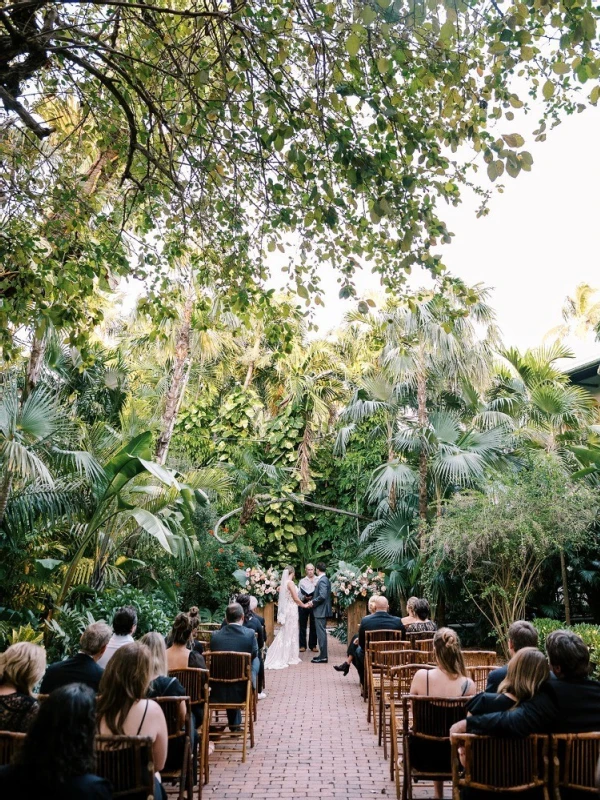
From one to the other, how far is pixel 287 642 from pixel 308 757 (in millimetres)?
7228

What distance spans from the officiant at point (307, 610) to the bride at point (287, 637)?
26.6 inches

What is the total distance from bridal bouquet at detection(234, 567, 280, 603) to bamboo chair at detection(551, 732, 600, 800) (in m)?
11.7

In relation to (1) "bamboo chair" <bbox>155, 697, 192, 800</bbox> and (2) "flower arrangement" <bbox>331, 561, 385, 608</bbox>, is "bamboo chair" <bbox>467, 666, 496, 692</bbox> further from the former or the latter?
(2) "flower arrangement" <bbox>331, 561, 385, 608</bbox>

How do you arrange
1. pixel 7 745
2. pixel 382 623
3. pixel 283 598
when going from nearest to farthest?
pixel 7 745
pixel 382 623
pixel 283 598

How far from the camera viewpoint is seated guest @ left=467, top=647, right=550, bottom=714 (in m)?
3.88

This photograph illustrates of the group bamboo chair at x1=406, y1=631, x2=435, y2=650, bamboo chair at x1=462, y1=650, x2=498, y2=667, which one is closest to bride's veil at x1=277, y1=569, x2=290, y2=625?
bamboo chair at x1=406, y1=631, x2=435, y2=650

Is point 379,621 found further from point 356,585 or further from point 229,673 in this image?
point 356,585

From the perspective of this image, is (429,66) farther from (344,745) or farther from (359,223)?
(344,745)

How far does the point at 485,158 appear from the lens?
447cm

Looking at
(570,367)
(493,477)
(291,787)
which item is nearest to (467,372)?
(493,477)

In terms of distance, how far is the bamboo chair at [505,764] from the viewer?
3740 millimetres

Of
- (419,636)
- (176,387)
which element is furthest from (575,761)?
(176,387)

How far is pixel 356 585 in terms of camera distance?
14914 millimetres

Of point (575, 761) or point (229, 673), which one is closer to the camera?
point (575, 761)
